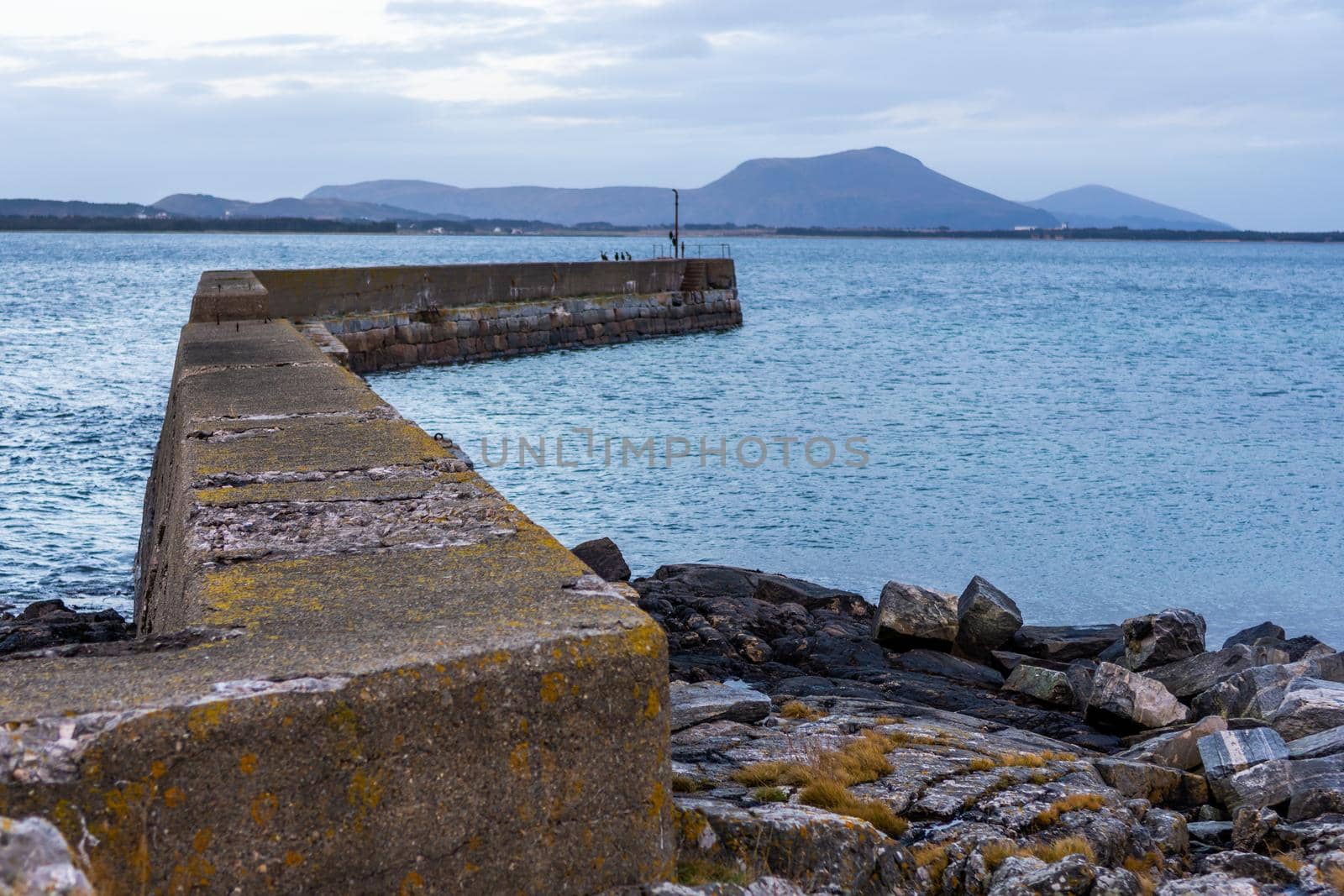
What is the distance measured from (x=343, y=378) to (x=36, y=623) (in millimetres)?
2400

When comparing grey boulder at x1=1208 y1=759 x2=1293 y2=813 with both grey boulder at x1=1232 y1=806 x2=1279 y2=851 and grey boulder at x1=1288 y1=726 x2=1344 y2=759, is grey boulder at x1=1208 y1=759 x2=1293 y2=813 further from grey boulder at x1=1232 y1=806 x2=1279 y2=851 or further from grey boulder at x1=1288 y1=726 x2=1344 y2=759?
grey boulder at x1=1288 y1=726 x2=1344 y2=759

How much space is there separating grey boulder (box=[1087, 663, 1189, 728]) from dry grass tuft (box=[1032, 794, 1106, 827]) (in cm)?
257

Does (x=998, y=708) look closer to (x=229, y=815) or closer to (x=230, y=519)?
(x=230, y=519)

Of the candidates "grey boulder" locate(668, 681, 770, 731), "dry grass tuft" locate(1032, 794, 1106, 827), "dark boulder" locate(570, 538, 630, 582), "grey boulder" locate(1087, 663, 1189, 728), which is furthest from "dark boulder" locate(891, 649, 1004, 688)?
"dry grass tuft" locate(1032, 794, 1106, 827)

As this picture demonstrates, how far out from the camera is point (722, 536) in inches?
484

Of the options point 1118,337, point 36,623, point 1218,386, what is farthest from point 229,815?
point 1118,337

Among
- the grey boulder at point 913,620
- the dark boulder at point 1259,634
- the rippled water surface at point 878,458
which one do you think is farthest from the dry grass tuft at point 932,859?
the rippled water surface at point 878,458

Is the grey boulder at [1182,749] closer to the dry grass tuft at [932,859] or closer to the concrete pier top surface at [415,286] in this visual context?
the dry grass tuft at [932,859]

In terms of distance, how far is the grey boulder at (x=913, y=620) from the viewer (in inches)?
Result: 319

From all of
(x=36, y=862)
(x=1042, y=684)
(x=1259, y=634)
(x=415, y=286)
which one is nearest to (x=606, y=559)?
(x=1042, y=684)

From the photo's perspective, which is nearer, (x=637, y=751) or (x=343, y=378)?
(x=637, y=751)

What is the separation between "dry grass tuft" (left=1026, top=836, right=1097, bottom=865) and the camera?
3279mm

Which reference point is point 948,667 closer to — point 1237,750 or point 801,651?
point 801,651

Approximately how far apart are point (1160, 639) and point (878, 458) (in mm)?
9652
